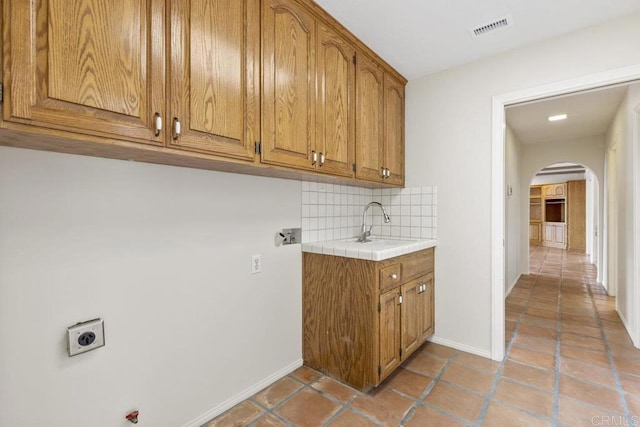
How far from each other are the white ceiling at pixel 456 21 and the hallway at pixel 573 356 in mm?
2316

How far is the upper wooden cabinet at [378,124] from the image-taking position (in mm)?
2154

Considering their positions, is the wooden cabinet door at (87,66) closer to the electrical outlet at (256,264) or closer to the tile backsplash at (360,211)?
the electrical outlet at (256,264)

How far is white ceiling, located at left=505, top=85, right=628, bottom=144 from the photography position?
3068 mm

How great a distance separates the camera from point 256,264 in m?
1.92

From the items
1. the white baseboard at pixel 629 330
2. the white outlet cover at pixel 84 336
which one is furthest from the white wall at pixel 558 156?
the white outlet cover at pixel 84 336

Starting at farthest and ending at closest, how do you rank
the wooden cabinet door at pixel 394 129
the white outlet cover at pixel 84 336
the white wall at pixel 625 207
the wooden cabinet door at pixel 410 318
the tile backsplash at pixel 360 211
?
1. the white wall at pixel 625 207
2. the wooden cabinet door at pixel 394 129
3. the tile backsplash at pixel 360 211
4. the wooden cabinet door at pixel 410 318
5. the white outlet cover at pixel 84 336

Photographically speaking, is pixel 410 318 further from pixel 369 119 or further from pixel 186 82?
pixel 186 82

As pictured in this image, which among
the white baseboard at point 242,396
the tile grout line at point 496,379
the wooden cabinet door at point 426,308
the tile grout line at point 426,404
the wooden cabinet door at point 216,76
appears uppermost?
the wooden cabinet door at point 216,76

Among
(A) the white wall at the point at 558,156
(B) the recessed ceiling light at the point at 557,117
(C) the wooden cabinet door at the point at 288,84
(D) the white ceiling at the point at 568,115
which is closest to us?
(C) the wooden cabinet door at the point at 288,84

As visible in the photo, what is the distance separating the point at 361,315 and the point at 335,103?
1.37 metres

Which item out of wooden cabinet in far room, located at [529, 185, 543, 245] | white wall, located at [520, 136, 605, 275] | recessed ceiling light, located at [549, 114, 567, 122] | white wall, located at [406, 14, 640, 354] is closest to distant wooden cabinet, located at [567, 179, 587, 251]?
wooden cabinet in far room, located at [529, 185, 543, 245]

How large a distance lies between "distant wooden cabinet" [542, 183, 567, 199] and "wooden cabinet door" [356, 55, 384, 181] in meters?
9.31

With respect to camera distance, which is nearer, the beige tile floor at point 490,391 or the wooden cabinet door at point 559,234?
the beige tile floor at point 490,391

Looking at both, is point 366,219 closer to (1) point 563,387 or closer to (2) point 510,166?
(1) point 563,387
